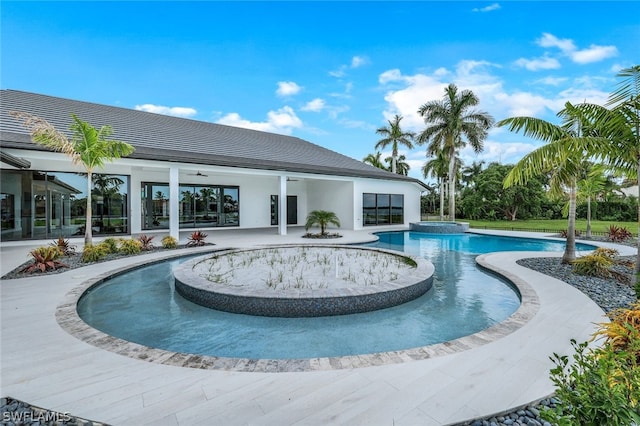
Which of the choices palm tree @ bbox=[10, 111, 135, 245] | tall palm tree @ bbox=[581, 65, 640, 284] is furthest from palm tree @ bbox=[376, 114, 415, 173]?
palm tree @ bbox=[10, 111, 135, 245]

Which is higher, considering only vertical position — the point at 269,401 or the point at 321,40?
the point at 321,40

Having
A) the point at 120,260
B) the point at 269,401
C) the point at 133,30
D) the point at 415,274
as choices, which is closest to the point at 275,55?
the point at 133,30

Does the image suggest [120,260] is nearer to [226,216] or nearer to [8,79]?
[226,216]

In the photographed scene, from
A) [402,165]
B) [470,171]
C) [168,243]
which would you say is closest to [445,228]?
[168,243]

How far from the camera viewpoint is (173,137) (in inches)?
683

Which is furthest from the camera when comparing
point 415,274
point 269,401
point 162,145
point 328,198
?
point 328,198

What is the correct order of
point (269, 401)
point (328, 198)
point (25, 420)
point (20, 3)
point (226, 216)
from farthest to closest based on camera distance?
point (328, 198)
point (226, 216)
point (20, 3)
point (269, 401)
point (25, 420)

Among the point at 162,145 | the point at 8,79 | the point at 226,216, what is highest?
the point at 8,79

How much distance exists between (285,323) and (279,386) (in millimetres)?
2151

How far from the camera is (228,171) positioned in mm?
14789

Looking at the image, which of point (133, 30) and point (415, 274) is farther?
point (133, 30)

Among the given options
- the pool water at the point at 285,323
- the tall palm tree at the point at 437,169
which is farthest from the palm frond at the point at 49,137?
the tall palm tree at the point at 437,169

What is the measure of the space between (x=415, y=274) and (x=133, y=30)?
1639 cm

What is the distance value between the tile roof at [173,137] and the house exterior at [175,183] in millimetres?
58
